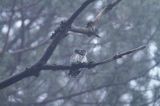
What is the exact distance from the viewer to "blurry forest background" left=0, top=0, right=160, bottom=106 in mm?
5820

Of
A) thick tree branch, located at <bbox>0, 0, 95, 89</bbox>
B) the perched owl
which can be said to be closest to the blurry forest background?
thick tree branch, located at <bbox>0, 0, 95, 89</bbox>

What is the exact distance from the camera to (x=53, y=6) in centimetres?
609

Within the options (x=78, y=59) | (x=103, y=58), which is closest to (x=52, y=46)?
(x=78, y=59)

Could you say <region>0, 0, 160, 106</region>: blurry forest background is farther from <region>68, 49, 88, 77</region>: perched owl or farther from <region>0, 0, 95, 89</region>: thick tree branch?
<region>68, 49, 88, 77</region>: perched owl

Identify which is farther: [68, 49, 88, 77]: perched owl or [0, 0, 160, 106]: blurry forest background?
[0, 0, 160, 106]: blurry forest background

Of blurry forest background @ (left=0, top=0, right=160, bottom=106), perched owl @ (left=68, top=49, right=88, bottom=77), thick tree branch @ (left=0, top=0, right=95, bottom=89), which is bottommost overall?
perched owl @ (left=68, top=49, right=88, bottom=77)

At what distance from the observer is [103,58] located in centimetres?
605

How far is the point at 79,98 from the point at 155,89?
116 cm

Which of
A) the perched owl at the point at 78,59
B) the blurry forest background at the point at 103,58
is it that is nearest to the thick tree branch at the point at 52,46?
the perched owl at the point at 78,59

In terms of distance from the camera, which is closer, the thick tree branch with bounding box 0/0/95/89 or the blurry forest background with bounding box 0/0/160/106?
the thick tree branch with bounding box 0/0/95/89

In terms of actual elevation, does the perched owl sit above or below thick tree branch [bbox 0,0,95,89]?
below

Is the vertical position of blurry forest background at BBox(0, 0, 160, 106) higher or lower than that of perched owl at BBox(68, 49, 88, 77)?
higher

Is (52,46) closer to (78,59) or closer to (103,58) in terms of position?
(78,59)

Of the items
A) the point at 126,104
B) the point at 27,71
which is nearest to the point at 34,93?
the point at 126,104
